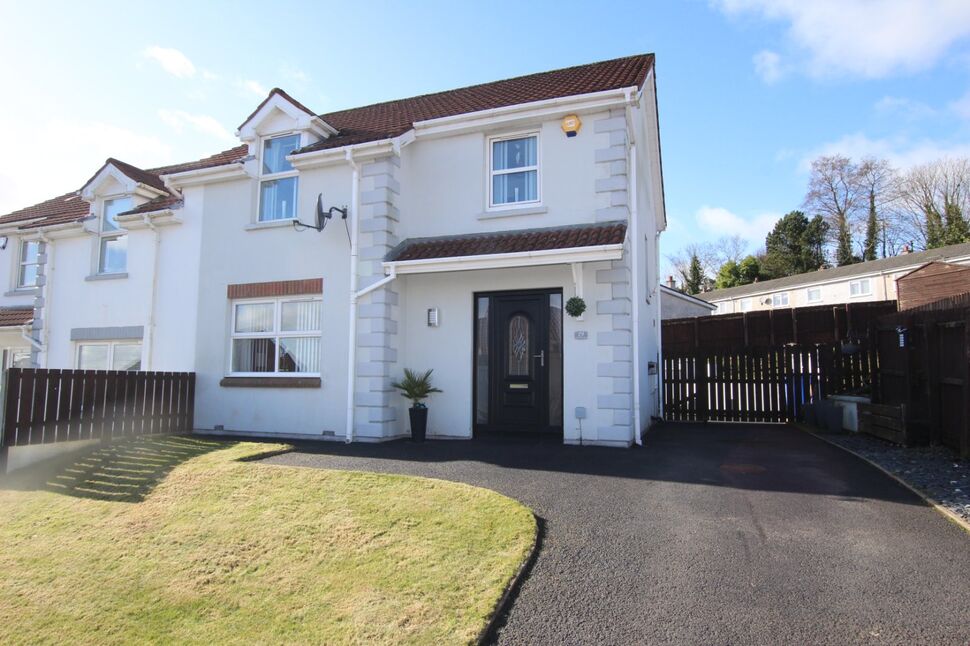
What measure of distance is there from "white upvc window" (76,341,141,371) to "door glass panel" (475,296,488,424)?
773 cm

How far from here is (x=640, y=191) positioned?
11.7 metres

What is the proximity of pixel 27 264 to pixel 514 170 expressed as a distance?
14623 mm

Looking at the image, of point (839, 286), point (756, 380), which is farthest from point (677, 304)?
point (756, 380)

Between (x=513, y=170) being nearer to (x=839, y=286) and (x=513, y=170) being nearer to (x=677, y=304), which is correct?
(x=677, y=304)

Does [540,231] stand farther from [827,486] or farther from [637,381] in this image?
[827,486]

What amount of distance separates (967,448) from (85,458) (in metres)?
11.7

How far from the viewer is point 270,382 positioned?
10258mm

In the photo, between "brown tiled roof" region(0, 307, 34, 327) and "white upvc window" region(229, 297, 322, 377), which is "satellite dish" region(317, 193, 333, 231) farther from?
"brown tiled roof" region(0, 307, 34, 327)

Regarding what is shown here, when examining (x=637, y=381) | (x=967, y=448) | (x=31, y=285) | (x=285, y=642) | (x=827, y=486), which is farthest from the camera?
(x=31, y=285)

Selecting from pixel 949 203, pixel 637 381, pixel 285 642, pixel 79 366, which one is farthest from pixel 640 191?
pixel 949 203

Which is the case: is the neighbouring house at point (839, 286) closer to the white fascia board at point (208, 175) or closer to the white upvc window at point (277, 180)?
the white upvc window at point (277, 180)

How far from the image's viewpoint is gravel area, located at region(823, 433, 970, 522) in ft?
17.4

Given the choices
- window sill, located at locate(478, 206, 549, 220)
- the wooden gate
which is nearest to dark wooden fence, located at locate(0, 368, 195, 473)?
window sill, located at locate(478, 206, 549, 220)

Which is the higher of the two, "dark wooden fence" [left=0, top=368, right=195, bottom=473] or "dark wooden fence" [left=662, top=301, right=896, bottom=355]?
Answer: "dark wooden fence" [left=662, top=301, right=896, bottom=355]
